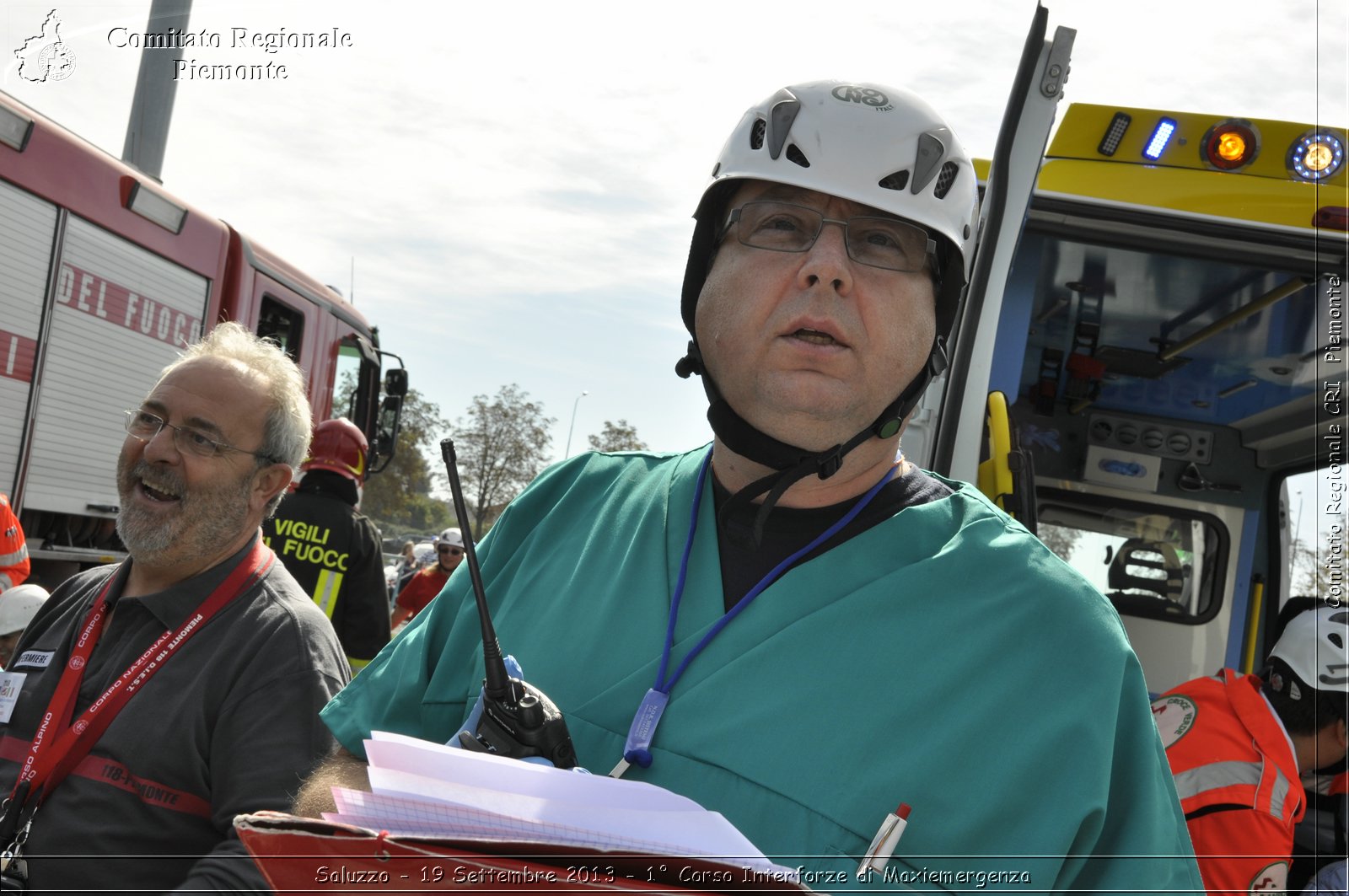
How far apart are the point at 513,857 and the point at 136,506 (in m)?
2.23

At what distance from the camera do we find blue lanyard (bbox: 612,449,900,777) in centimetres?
160

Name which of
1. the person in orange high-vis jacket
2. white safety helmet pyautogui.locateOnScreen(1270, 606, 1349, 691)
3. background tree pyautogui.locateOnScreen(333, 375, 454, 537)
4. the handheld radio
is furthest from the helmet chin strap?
background tree pyautogui.locateOnScreen(333, 375, 454, 537)

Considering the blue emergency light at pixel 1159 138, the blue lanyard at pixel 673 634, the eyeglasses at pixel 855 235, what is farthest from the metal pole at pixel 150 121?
the blue lanyard at pixel 673 634

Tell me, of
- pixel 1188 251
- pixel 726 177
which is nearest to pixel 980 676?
pixel 726 177

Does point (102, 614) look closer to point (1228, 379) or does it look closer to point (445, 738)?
point (445, 738)

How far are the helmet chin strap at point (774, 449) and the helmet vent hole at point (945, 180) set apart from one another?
343 millimetres

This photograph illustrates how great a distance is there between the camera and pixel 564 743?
1.48m

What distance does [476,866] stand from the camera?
1.06m

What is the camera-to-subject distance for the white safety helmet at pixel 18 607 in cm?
448

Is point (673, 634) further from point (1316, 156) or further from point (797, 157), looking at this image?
point (1316, 156)

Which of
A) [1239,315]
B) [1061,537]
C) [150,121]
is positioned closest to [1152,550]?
[1061,537]

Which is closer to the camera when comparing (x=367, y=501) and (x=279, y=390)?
(x=279, y=390)

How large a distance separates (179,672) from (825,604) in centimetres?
159

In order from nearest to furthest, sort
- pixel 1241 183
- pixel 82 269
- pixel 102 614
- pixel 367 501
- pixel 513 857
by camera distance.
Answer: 1. pixel 513 857
2. pixel 102 614
3. pixel 1241 183
4. pixel 82 269
5. pixel 367 501
